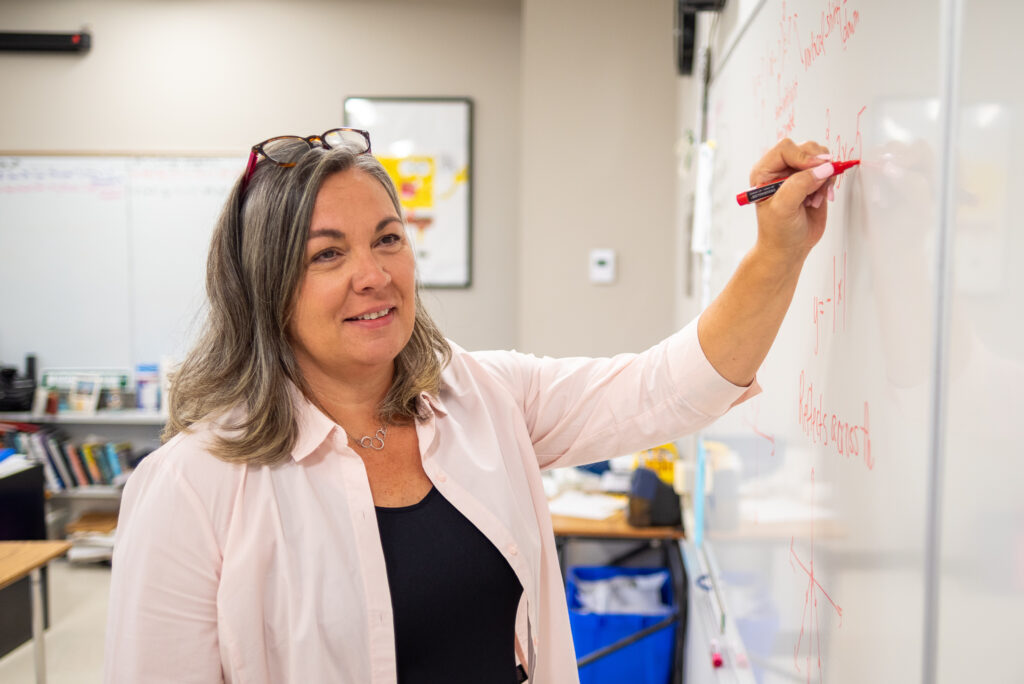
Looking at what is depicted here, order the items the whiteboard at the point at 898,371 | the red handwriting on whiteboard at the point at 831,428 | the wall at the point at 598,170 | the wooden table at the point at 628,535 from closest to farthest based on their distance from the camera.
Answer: the whiteboard at the point at 898,371 < the red handwriting on whiteboard at the point at 831,428 < the wooden table at the point at 628,535 < the wall at the point at 598,170

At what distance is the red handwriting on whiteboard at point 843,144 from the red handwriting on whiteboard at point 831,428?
0.84ft

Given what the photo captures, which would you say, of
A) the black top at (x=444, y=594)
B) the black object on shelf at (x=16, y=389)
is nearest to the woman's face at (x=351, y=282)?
the black top at (x=444, y=594)

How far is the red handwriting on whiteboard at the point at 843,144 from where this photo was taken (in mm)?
795

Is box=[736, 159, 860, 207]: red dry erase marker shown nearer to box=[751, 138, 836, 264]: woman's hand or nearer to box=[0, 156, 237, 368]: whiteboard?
box=[751, 138, 836, 264]: woman's hand

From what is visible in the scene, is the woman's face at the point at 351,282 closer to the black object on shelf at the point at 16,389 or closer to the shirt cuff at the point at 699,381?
the shirt cuff at the point at 699,381

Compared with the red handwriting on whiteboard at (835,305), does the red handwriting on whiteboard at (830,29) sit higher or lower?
higher

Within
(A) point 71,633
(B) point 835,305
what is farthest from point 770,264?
(A) point 71,633

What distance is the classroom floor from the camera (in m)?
3.19

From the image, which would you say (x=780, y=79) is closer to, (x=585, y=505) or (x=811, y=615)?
(x=811, y=615)

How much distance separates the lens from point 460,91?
4188mm

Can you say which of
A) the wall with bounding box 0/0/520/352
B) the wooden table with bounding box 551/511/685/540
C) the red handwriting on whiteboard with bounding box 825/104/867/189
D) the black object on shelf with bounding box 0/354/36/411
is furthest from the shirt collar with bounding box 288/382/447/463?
the black object on shelf with bounding box 0/354/36/411

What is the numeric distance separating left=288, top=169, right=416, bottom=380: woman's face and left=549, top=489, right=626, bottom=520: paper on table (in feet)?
5.82

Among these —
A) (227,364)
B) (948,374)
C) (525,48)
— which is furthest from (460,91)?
(948,374)

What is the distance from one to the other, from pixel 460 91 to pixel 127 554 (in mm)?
3599
